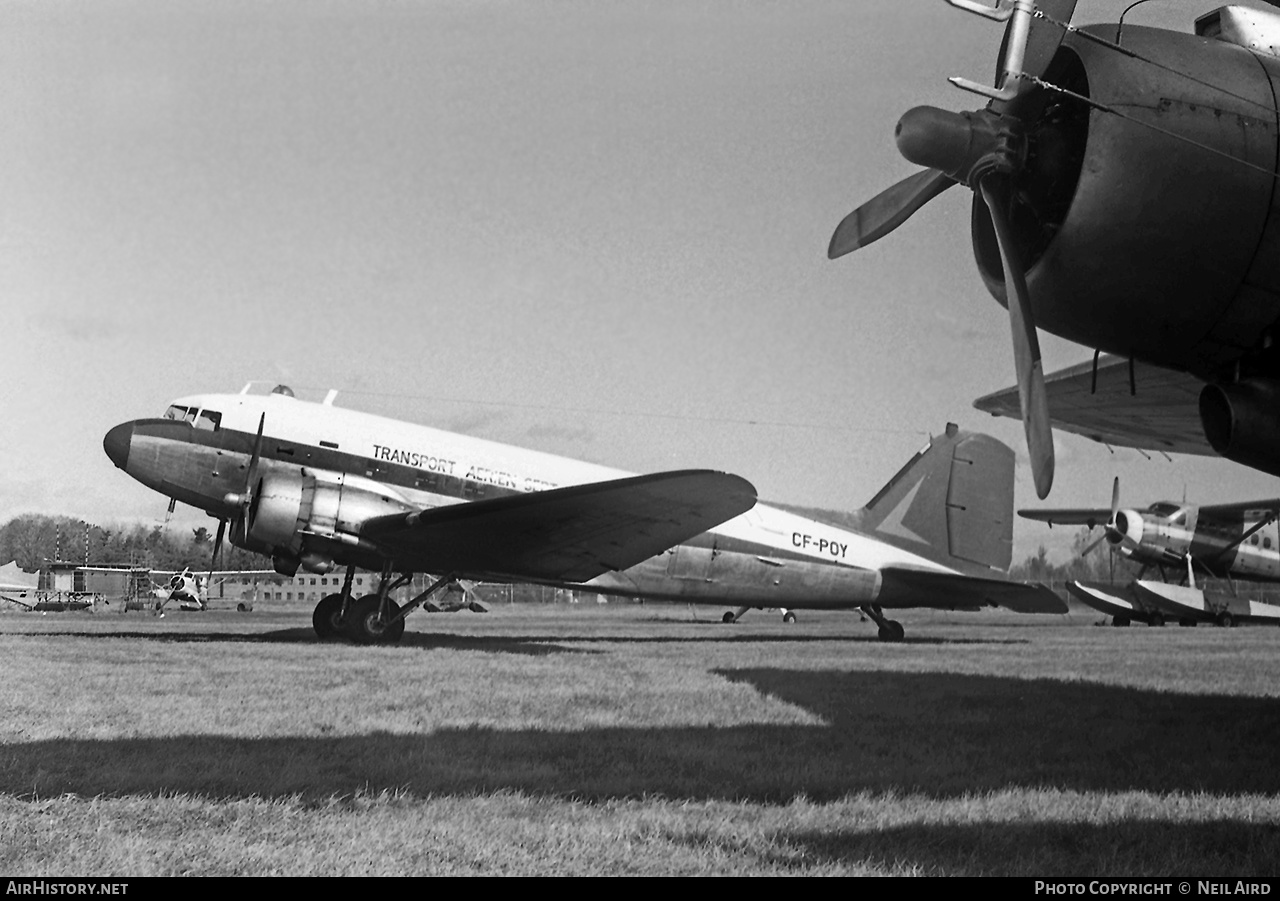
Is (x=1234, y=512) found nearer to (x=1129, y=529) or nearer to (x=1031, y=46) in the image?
(x=1129, y=529)

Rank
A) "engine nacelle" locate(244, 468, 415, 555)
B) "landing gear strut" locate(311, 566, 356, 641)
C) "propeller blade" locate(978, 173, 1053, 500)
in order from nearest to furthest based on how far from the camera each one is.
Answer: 1. "propeller blade" locate(978, 173, 1053, 500)
2. "engine nacelle" locate(244, 468, 415, 555)
3. "landing gear strut" locate(311, 566, 356, 641)

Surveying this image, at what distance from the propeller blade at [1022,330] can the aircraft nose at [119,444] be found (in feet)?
45.5

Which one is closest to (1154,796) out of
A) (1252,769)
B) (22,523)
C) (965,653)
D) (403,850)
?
(1252,769)

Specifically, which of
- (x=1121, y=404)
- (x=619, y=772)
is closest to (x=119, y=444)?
(x=619, y=772)

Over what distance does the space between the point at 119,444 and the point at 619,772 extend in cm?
1258

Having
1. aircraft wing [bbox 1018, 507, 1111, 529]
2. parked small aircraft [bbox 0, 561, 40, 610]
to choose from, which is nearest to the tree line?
parked small aircraft [bbox 0, 561, 40, 610]

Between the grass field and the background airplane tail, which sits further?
the background airplane tail

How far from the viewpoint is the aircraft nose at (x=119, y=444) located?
49.2 ft

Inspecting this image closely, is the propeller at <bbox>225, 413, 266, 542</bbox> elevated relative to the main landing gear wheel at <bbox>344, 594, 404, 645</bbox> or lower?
elevated

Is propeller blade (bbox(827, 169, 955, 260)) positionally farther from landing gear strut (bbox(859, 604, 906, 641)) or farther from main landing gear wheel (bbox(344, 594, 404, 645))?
landing gear strut (bbox(859, 604, 906, 641))

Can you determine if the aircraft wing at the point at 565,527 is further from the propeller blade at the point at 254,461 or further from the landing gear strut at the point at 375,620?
the propeller blade at the point at 254,461

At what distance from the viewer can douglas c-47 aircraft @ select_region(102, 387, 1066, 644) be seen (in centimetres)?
1423

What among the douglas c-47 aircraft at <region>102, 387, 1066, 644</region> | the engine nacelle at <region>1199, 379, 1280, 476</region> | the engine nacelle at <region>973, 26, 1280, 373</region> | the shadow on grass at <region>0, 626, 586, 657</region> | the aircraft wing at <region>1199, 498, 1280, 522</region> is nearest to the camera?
the engine nacelle at <region>973, 26, 1280, 373</region>

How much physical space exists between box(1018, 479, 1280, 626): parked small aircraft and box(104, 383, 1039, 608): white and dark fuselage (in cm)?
1745
